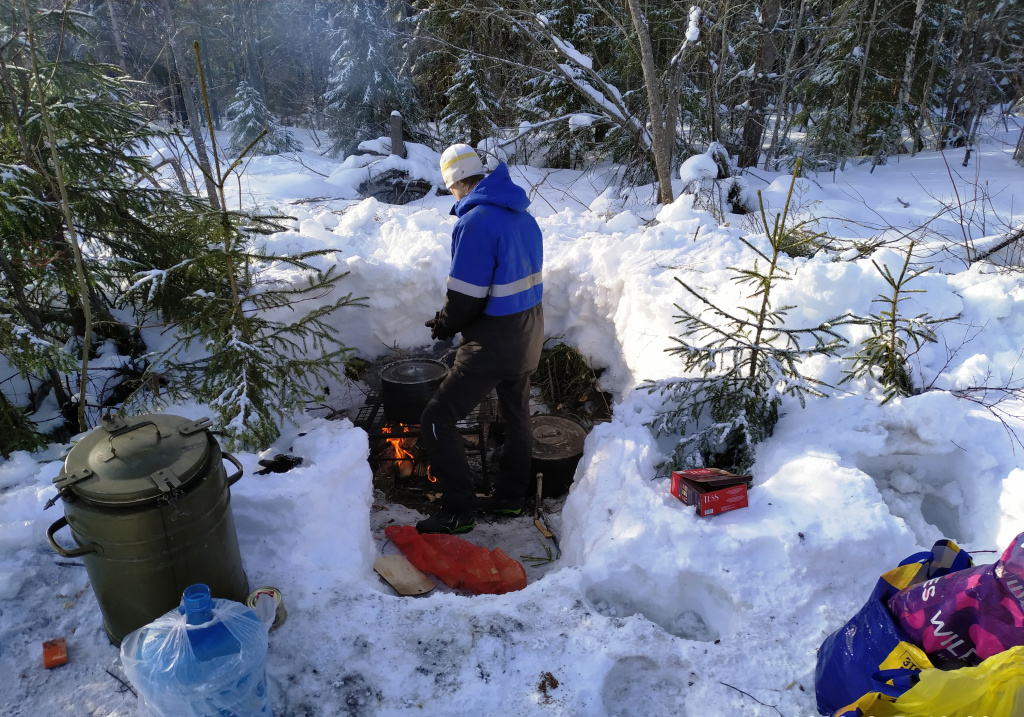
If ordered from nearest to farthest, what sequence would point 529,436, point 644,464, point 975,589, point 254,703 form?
point 975,589 → point 254,703 → point 644,464 → point 529,436

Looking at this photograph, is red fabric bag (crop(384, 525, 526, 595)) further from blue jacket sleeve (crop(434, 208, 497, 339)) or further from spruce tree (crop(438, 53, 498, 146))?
spruce tree (crop(438, 53, 498, 146))

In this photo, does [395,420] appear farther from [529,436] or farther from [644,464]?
[644,464]

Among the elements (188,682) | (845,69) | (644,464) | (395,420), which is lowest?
(395,420)

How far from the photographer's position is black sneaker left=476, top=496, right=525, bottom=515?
14.2 feet

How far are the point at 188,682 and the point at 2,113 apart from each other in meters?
4.17

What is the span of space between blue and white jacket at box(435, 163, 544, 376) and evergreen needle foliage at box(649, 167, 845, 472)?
95 cm

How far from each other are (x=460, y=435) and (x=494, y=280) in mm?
1115

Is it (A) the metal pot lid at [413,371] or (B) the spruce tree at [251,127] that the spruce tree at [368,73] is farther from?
(A) the metal pot lid at [413,371]

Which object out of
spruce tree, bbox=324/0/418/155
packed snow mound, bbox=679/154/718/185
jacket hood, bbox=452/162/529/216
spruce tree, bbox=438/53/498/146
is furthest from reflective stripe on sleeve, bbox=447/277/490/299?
spruce tree, bbox=324/0/418/155

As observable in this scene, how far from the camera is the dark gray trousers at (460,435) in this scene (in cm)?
390

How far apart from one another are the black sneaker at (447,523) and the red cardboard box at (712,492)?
1.61 metres

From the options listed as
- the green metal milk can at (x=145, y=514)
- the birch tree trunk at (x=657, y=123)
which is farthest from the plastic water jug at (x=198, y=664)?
the birch tree trunk at (x=657, y=123)

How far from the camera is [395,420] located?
15.5 feet

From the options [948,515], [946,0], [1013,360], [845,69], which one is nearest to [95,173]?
[948,515]
